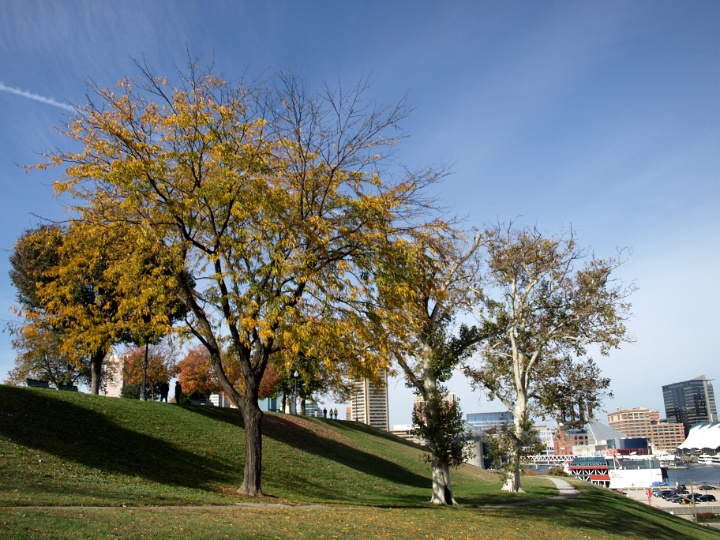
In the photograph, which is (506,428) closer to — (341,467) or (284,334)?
(341,467)

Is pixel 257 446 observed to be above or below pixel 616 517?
above

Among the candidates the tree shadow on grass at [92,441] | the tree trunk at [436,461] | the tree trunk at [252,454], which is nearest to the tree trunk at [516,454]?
the tree trunk at [436,461]

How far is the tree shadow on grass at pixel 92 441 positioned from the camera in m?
17.4

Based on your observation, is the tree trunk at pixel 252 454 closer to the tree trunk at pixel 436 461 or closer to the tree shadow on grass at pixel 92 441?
the tree shadow on grass at pixel 92 441

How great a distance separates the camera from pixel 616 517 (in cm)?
2055

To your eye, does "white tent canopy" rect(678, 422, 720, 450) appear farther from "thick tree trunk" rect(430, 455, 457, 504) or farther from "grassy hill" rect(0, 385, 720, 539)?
"thick tree trunk" rect(430, 455, 457, 504)

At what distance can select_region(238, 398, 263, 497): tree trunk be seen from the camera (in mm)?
15984

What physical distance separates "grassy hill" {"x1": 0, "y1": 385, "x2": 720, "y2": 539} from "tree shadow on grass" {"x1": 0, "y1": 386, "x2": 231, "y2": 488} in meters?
0.06

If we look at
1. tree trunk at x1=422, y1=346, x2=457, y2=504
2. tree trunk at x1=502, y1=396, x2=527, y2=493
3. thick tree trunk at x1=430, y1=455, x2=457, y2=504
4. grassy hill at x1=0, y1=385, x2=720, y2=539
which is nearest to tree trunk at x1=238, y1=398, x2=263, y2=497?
grassy hill at x1=0, y1=385, x2=720, y2=539

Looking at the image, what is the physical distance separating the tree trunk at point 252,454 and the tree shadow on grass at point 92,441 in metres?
2.95

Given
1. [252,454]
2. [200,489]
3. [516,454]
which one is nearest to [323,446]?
[516,454]

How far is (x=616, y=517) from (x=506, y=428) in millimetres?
6434

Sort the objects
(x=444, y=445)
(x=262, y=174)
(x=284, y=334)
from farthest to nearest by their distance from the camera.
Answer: (x=444, y=445) < (x=262, y=174) < (x=284, y=334)

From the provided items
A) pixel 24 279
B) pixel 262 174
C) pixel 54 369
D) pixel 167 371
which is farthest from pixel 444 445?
pixel 54 369
